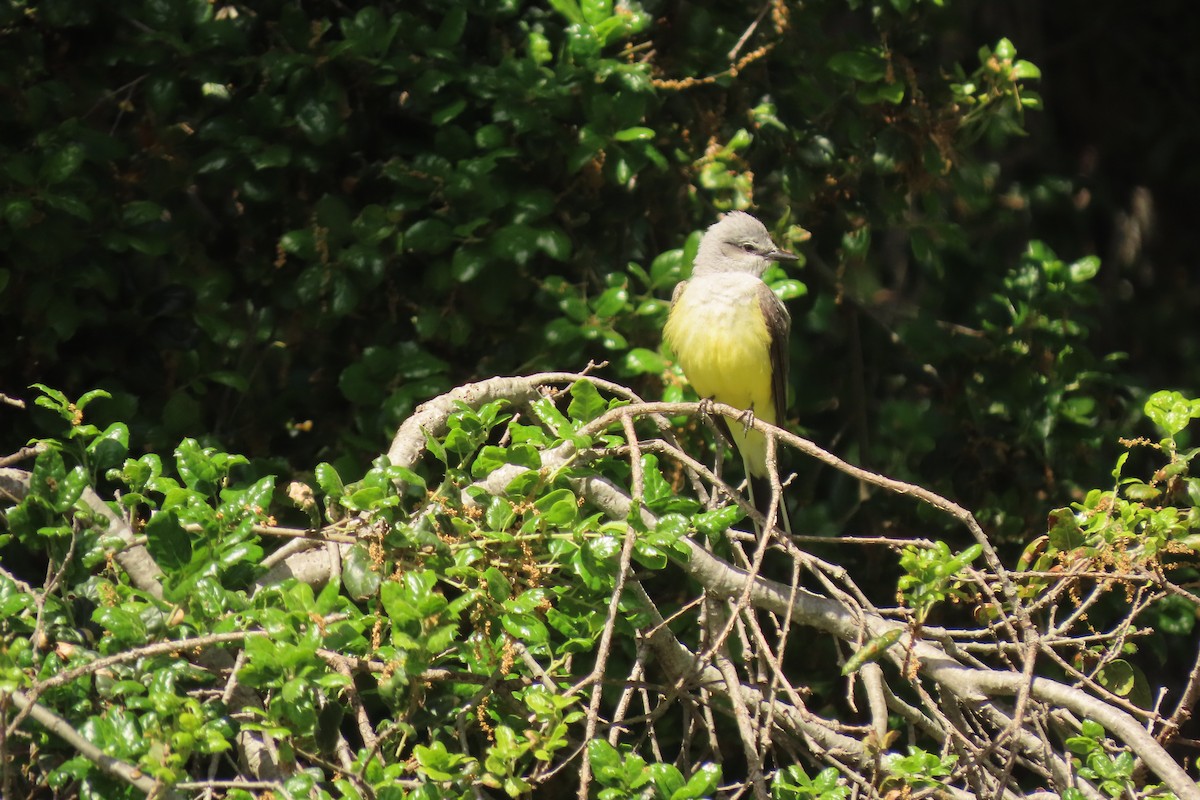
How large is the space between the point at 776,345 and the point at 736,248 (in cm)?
34

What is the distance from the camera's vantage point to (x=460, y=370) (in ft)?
13.9

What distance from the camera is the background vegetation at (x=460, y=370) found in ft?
7.43

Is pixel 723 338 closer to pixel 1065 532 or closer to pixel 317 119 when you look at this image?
pixel 317 119

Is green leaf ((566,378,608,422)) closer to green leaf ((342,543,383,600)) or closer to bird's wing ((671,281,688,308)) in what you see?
green leaf ((342,543,383,600))

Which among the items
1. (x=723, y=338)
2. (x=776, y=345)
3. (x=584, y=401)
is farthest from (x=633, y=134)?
(x=584, y=401)

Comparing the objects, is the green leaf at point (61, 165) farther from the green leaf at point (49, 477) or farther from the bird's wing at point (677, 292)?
the bird's wing at point (677, 292)

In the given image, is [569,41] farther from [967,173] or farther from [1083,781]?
[1083,781]

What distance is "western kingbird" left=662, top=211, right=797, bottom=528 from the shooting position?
4219 millimetres

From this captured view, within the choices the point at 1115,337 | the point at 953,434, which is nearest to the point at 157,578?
the point at 953,434

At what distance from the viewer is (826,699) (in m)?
4.45

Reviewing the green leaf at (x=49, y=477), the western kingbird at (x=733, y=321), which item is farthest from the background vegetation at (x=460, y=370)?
the western kingbird at (x=733, y=321)

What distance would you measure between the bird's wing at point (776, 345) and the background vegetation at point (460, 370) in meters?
0.19

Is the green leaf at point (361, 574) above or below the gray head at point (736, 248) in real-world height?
below

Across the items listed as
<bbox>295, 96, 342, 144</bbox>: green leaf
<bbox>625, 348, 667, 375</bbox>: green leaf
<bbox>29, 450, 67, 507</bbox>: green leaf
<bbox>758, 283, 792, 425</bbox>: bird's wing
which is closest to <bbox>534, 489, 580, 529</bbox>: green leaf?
<bbox>29, 450, 67, 507</bbox>: green leaf
